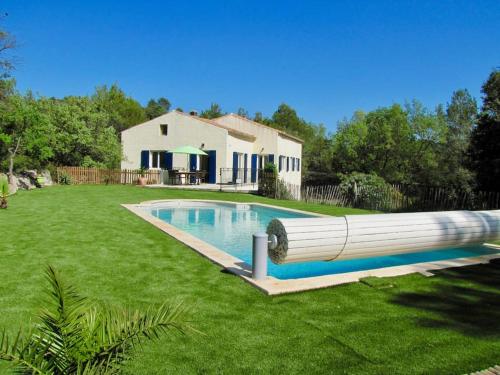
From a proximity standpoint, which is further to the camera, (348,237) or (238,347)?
(348,237)

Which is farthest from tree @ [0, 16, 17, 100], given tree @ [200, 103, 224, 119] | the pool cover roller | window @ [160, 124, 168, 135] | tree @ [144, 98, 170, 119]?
tree @ [200, 103, 224, 119]

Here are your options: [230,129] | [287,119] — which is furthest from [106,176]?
[287,119]

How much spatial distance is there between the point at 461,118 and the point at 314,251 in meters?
45.1

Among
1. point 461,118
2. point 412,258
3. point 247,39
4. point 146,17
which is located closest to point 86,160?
point 146,17

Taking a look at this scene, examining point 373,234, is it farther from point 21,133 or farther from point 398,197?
point 21,133

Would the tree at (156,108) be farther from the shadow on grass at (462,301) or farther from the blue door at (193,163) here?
the shadow on grass at (462,301)

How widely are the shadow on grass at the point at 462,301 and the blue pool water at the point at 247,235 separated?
6.76 feet

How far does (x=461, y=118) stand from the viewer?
43.6 m

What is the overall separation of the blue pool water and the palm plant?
17.5 ft

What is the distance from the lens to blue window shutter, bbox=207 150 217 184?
27180mm

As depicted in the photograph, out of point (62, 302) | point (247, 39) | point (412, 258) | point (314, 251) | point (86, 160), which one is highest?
point (247, 39)

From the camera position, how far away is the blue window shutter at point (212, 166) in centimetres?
2718

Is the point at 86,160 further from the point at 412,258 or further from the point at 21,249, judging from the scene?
the point at 412,258

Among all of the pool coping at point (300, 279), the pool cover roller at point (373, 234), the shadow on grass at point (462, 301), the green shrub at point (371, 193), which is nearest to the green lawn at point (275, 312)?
the shadow on grass at point (462, 301)
